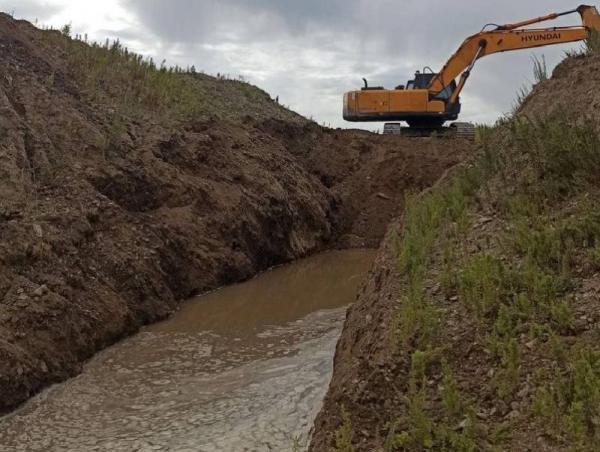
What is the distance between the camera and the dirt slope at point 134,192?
8.12 m

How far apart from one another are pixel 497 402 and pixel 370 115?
1720cm

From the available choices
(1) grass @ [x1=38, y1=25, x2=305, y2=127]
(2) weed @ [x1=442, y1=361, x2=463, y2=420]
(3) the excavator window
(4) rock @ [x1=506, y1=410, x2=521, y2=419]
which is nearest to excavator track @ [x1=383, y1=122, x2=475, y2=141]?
(3) the excavator window

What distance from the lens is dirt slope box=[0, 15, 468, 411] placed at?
812 centimetres

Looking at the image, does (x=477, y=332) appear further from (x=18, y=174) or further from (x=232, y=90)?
(x=232, y=90)

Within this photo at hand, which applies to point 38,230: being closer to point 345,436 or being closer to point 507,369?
point 345,436

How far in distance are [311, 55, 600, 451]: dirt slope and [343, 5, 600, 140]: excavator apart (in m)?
10.4

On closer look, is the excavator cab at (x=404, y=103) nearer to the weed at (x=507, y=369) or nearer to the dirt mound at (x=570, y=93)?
the dirt mound at (x=570, y=93)

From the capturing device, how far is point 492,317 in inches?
187

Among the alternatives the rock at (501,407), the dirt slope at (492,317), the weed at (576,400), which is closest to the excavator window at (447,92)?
the dirt slope at (492,317)

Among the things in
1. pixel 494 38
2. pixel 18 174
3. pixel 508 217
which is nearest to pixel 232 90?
pixel 494 38

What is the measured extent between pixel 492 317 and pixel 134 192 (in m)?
8.45

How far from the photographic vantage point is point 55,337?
7512 millimetres

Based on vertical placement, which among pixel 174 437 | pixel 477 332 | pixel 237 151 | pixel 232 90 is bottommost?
pixel 174 437

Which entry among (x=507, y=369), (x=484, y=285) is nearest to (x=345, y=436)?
(x=507, y=369)
